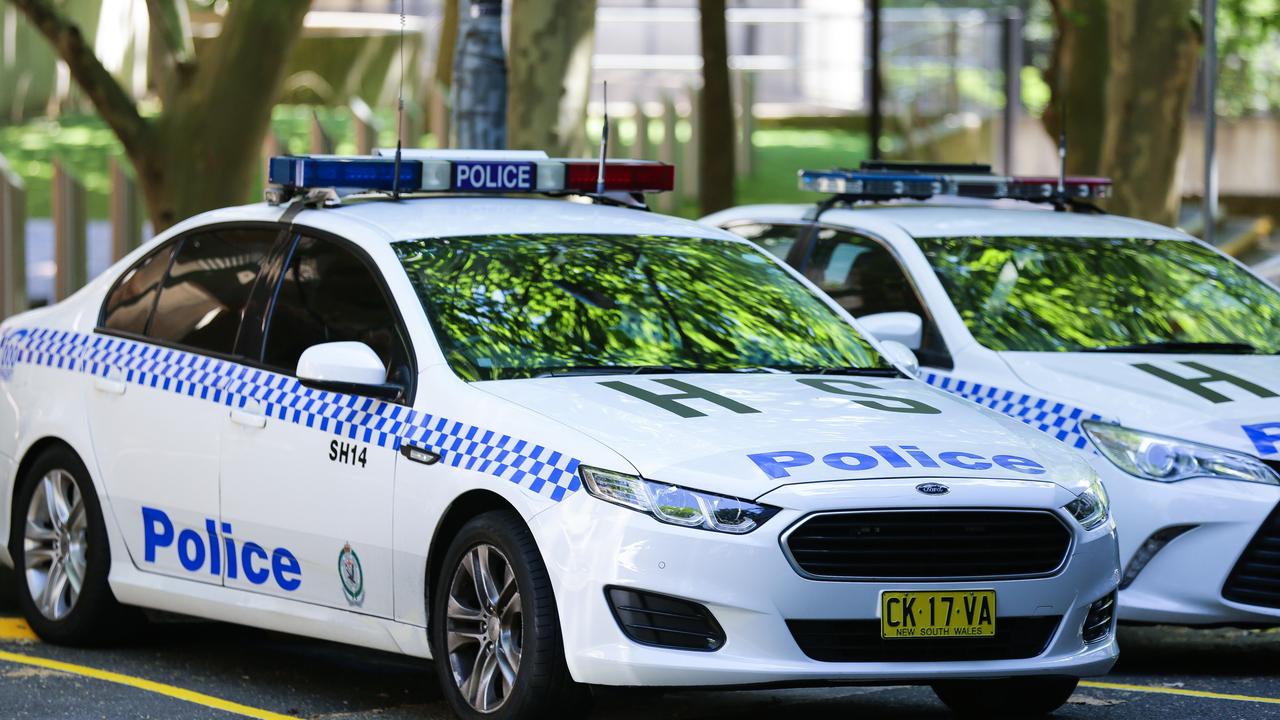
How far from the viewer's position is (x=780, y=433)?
596 centimetres

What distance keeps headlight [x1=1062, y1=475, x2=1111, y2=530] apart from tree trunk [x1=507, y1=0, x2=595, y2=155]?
6.98m

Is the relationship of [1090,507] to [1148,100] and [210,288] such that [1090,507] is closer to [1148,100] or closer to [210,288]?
[210,288]

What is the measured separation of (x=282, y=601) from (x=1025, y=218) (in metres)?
3.85

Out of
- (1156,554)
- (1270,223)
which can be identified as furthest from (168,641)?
(1270,223)

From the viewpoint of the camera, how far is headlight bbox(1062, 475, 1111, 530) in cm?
604

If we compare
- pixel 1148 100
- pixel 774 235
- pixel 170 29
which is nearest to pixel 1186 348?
pixel 774 235

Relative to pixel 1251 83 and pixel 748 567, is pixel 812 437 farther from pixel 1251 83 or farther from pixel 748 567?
pixel 1251 83

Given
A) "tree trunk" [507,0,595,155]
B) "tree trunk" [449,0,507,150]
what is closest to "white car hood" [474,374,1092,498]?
"tree trunk" [449,0,507,150]

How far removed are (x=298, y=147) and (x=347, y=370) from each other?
55.8 feet

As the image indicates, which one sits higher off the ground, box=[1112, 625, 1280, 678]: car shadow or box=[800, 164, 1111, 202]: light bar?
box=[800, 164, 1111, 202]: light bar

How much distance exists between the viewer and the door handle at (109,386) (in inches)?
303

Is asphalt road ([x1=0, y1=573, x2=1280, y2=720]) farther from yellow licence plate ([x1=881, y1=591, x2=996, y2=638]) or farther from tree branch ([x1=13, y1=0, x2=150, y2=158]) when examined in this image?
tree branch ([x1=13, y1=0, x2=150, y2=158])

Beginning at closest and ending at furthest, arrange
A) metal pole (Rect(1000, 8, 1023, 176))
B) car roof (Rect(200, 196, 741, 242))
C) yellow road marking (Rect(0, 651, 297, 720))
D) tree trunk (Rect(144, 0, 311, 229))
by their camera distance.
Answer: yellow road marking (Rect(0, 651, 297, 720)) < car roof (Rect(200, 196, 741, 242)) < tree trunk (Rect(144, 0, 311, 229)) < metal pole (Rect(1000, 8, 1023, 176))

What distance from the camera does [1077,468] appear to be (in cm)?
620
